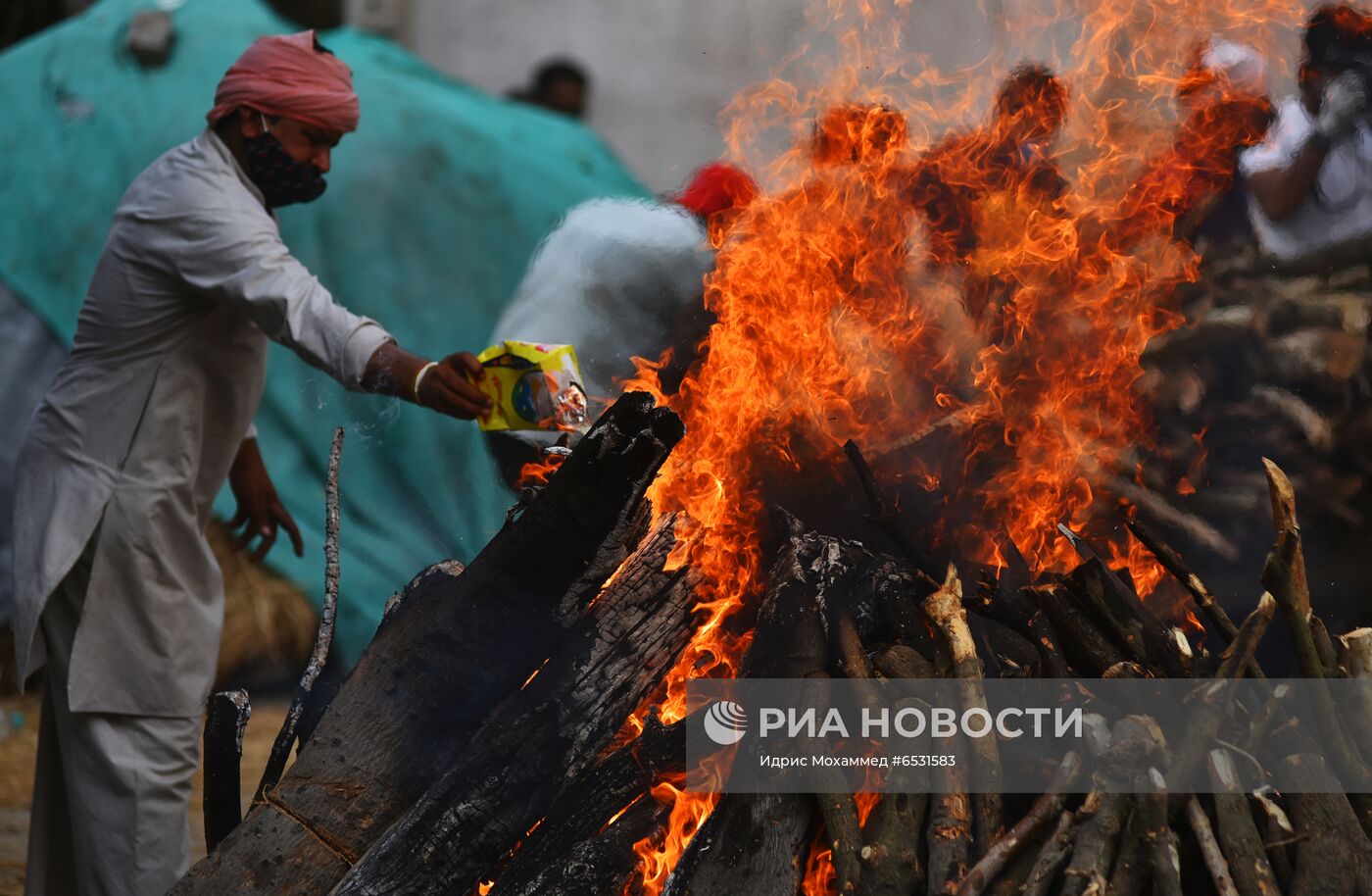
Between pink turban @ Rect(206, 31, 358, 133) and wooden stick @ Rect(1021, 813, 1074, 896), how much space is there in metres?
2.39

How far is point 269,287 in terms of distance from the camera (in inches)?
123

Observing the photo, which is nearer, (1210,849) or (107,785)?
(1210,849)

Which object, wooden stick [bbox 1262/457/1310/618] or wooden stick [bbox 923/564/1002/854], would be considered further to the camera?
wooden stick [bbox 1262/457/1310/618]

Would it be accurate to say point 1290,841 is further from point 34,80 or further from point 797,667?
point 34,80

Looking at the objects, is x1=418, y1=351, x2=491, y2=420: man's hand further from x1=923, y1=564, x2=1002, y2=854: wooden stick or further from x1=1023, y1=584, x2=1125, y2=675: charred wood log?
x1=1023, y1=584, x2=1125, y2=675: charred wood log

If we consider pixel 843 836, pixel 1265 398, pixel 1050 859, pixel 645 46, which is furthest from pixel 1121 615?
pixel 645 46

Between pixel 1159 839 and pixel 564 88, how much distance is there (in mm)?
5890

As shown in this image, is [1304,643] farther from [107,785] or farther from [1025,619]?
[107,785]

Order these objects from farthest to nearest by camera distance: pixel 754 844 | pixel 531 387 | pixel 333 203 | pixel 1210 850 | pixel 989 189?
pixel 333 203, pixel 989 189, pixel 531 387, pixel 754 844, pixel 1210 850

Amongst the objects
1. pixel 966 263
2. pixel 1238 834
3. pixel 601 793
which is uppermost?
pixel 966 263

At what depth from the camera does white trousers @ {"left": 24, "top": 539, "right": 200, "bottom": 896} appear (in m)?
3.36

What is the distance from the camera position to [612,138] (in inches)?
273

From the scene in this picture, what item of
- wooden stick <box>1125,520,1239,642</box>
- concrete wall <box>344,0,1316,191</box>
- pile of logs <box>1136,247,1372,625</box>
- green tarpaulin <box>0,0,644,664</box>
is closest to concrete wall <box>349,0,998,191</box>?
concrete wall <box>344,0,1316,191</box>

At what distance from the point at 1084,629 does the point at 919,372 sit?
919 millimetres
